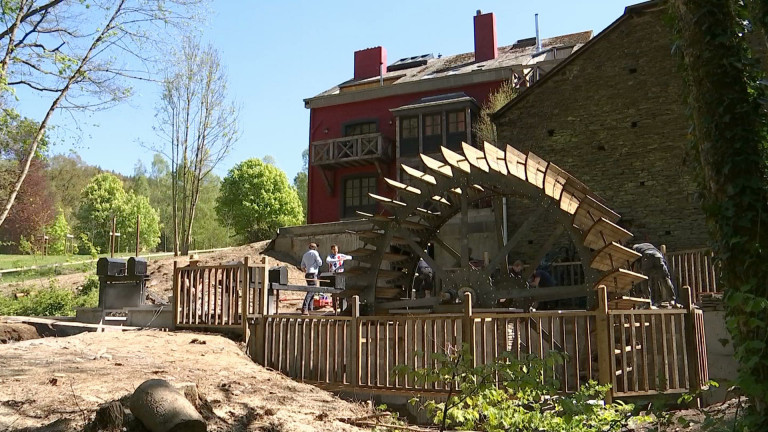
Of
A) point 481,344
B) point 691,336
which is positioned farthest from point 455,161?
point 691,336

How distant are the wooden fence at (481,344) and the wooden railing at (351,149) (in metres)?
15.4

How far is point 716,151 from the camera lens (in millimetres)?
3615

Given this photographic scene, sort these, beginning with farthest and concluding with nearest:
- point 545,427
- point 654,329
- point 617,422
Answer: point 654,329 → point 545,427 → point 617,422

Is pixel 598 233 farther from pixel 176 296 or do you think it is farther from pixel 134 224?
pixel 134 224

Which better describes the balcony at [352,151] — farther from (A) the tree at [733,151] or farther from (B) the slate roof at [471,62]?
(A) the tree at [733,151]

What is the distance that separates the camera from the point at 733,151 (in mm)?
3559

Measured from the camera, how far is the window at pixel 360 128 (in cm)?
2550

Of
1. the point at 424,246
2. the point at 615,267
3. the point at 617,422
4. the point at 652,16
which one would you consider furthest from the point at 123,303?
the point at 652,16

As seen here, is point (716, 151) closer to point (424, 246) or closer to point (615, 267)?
point (615, 267)

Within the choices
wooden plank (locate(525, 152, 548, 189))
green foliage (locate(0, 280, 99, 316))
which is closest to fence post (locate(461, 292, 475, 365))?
wooden plank (locate(525, 152, 548, 189))

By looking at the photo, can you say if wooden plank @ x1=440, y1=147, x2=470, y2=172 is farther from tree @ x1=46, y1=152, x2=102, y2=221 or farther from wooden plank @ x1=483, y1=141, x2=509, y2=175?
tree @ x1=46, y1=152, x2=102, y2=221

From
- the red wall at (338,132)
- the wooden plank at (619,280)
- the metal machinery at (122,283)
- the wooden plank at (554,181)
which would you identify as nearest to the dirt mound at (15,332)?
the metal machinery at (122,283)

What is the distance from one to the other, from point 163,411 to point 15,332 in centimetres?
708

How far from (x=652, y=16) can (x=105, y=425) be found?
15.6m
